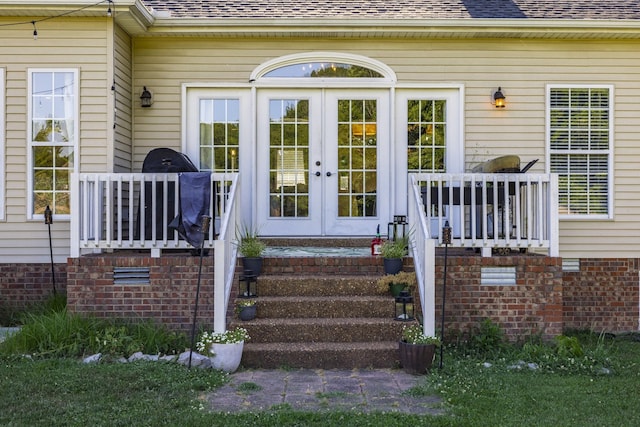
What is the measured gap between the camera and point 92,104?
7.33 meters

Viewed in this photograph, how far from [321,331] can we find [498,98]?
4.07 metres

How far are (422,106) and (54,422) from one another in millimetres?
5882

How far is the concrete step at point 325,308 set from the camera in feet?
20.0

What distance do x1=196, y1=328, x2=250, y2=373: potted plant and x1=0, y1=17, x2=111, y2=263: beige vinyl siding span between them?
9.46 ft

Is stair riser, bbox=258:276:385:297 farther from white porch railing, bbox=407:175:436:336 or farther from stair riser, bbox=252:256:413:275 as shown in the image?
white porch railing, bbox=407:175:436:336

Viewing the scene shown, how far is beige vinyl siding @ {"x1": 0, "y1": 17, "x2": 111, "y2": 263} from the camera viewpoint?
24.0ft

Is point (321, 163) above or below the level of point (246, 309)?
above

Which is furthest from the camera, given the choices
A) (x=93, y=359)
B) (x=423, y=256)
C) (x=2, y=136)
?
(x=2, y=136)

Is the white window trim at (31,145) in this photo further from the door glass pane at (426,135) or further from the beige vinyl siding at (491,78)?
the door glass pane at (426,135)

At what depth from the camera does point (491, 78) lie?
8.21 m

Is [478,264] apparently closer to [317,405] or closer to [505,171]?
[505,171]

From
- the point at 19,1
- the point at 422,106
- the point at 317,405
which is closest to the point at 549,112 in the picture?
the point at 422,106

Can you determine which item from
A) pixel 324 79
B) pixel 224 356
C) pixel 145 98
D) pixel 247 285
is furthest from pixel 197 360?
pixel 324 79

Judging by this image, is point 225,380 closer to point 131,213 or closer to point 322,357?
point 322,357
